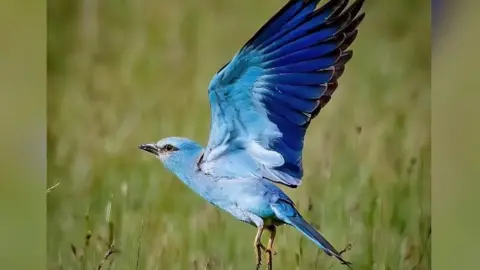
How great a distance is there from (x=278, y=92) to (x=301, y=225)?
0.33 meters

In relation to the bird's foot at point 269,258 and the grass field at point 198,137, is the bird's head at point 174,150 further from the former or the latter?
the bird's foot at point 269,258

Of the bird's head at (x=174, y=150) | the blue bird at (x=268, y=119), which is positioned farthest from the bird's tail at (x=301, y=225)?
the bird's head at (x=174, y=150)

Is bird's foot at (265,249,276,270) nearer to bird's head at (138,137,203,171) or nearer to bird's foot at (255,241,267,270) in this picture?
bird's foot at (255,241,267,270)

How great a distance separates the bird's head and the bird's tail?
24 centimetres

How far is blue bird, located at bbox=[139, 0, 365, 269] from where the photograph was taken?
1263mm

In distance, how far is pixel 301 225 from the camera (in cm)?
127

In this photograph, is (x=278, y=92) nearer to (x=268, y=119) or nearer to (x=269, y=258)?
(x=268, y=119)

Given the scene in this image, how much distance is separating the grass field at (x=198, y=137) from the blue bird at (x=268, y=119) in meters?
0.02

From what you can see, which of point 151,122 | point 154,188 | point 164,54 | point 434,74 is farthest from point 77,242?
point 434,74

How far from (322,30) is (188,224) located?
57 cm

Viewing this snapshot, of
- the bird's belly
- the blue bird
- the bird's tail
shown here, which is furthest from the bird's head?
the bird's tail

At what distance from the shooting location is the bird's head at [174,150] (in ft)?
4.16

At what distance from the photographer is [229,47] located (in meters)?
1.27

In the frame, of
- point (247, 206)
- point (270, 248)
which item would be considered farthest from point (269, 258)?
point (247, 206)
